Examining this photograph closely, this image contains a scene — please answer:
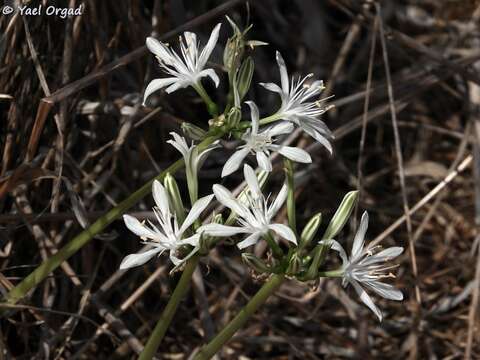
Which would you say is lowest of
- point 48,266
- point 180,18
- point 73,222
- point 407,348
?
point 407,348

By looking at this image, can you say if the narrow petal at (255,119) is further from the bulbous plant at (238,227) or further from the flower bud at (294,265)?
the flower bud at (294,265)

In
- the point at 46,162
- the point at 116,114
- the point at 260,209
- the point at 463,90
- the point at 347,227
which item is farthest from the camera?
the point at 463,90

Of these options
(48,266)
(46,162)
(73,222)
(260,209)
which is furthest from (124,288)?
(260,209)

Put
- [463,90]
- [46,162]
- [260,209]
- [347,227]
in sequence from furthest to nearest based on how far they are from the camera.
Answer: [463,90]
[347,227]
[46,162]
[260,209]

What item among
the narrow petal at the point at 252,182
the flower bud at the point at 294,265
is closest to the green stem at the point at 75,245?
the narrow petal at the point at 252,182

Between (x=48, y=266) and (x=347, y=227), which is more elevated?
(x=48, y=266)

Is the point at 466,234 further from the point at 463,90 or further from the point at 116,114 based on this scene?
the point at 116,114
